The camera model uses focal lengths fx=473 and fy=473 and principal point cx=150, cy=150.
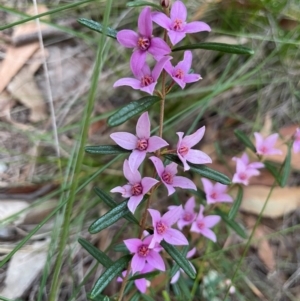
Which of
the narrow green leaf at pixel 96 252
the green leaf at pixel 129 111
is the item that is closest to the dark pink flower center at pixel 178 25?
the green leaf at pixel 129 111

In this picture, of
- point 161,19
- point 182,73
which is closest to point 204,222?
point 182,73

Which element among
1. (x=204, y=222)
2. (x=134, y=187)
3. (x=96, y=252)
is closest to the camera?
(x=134, y=187)

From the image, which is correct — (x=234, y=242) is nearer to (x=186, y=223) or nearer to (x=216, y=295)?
(x=216, y=295)

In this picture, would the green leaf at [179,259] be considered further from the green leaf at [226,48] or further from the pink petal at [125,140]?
the green leaf at [226,48]

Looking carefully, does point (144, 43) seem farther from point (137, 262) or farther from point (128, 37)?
point (137, 262)

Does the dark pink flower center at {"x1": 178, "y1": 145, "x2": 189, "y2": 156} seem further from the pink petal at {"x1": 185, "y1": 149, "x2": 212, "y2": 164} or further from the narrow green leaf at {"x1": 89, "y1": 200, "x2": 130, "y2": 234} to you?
the narrow green leaf at {"x1": 89, "y1": 200, "x2": 130, "y2": 234}

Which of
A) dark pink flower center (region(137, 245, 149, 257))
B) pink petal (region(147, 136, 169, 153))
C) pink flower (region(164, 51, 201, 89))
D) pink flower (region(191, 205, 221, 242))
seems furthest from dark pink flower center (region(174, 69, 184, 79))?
pink flower (region(191, 205, 221, 242))

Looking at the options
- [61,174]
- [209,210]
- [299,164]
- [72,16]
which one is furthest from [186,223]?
[72,16]
